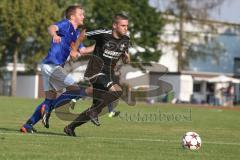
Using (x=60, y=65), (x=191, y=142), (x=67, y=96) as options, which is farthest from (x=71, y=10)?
(x=191, y=142)

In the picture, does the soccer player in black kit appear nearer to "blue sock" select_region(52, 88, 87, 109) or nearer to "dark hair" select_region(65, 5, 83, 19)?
"blue sock" select_region(52, 88, 87, 109)

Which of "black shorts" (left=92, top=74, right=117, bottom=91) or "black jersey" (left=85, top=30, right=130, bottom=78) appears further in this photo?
"black shorts" (left=92, top=74, right=117, bottom=91)

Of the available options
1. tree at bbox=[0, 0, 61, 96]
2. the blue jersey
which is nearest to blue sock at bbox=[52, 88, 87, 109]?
the blue jersey

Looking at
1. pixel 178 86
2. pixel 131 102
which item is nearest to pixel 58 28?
pixel 131 102

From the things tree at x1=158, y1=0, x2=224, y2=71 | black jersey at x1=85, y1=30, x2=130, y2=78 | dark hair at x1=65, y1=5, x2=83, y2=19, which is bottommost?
tree at x1=158, y1=0, x2=224, y2=71

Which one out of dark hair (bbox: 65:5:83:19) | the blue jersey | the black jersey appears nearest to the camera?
the black jersey

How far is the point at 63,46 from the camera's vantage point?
13109mm

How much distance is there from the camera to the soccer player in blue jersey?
508 inches

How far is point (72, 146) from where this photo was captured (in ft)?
33.8

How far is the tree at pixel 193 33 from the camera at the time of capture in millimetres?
71562

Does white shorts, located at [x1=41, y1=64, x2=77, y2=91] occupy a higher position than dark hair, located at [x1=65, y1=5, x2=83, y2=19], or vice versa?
dark hair, located at [x1=65, y1=5, x2=83, y2=19]

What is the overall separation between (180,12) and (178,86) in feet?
30.7

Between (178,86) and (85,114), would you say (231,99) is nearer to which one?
(178,86)

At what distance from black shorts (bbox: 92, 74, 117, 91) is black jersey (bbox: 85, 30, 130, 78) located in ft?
0.33
